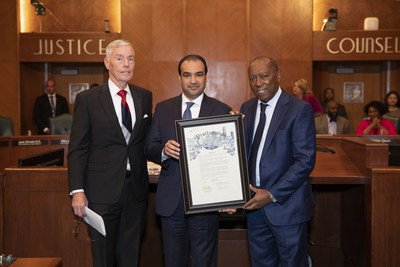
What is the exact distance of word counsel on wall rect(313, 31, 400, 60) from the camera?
27.5 feet

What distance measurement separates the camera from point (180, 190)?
242 centimetres

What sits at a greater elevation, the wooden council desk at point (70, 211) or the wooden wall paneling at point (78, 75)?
the wooden wall paneling at point (78, 75)

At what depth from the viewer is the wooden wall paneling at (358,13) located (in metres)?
9.18

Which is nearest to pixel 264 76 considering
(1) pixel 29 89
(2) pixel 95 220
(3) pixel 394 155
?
(2) pixel 95 220

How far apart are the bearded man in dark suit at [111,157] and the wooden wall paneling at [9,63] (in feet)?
22.6

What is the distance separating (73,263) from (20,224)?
453 millimetres

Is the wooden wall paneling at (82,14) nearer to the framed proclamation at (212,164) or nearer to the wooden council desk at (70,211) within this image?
the wooden council desk at (70,211)

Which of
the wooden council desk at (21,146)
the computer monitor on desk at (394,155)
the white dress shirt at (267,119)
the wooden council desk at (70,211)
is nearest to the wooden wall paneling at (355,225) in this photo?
the wooden council desk at (70,211)

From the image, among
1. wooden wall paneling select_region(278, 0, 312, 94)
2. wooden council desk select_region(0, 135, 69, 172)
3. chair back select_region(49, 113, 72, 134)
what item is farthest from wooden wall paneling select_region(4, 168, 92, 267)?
wooden wall paneling select_region(278, 0, 312, 94)

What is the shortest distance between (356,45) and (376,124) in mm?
3107

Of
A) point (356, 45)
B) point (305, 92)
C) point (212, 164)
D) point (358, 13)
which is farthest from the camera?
point (358, 13)

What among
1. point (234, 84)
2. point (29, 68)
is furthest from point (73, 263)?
point (29, 68)

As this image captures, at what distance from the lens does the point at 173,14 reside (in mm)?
8188

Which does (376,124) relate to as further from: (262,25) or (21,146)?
(21,146)
